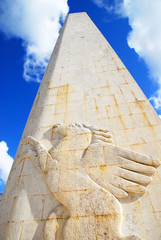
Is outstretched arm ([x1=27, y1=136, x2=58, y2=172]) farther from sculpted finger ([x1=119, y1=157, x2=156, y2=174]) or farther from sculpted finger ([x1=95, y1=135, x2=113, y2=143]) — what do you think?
sculpted finger ([x1=119, y1=157, x2=156, y2=174])

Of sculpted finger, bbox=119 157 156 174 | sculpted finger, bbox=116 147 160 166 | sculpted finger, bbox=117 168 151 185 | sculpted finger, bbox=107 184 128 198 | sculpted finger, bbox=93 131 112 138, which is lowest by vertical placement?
sculpted finger, bbox=107 184 128 198

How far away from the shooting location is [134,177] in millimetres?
2938

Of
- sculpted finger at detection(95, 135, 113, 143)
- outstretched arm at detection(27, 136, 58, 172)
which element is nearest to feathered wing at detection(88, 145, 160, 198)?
sculpted finger at detection(95, 135, 113, 143)

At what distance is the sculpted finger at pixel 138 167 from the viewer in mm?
3015

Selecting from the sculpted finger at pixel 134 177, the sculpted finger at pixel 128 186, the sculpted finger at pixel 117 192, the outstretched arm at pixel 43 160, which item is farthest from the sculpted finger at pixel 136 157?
the outstretched arm at pixel 43 160

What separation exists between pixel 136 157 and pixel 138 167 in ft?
0.76

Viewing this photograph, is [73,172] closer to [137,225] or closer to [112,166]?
[112,166]

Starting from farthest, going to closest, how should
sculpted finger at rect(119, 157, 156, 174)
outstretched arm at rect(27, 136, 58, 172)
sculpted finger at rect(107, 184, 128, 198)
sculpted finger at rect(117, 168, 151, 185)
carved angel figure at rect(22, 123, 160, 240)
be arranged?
1. outstretched arm at rect(27, 136, 58, 172)
2. sculpted finger at rect(119, 157, 156, 174)
3. sculpted finger at rect(117, 168, 151, 185)
4. sculpted finger at rect(107, 184, 128, 198)
5. carved angel figure at rect(22, 123, 160, 240)

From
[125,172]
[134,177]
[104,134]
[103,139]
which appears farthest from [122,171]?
[104,134]

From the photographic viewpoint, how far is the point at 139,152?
3.36 metres

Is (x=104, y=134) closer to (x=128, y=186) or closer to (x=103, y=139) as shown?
(x=103, y=139)

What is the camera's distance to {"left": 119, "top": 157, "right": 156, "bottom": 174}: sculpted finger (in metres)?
3.02

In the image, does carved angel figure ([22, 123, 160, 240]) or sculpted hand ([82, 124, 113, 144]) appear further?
sculpted hand ([82, 124, 113, 144])

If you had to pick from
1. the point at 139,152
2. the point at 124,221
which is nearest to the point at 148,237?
the point at 124,221
